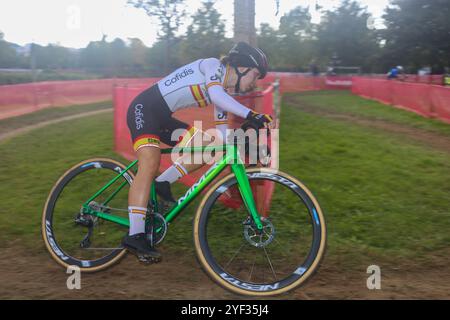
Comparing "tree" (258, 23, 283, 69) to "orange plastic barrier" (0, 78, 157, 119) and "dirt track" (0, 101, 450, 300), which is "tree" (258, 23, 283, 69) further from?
"dirt track" (0, 101, 450, 300)

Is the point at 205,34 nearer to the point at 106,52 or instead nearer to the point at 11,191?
the point at 106,52

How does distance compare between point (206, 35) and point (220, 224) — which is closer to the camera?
point (220, 224)

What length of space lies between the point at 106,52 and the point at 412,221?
77.9 meters

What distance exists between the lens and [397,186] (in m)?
5.92

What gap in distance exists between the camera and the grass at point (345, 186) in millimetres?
4367

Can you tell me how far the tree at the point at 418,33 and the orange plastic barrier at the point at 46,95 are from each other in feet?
116

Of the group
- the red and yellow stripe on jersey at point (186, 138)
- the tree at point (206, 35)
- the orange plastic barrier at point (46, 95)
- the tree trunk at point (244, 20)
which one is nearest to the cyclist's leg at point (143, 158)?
the red and yellow stripe on jersey at point (186, 138)

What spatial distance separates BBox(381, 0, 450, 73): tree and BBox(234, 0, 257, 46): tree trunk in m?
A: 44.8

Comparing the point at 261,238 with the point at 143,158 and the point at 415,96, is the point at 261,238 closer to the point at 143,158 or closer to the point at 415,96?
the point at 143,158

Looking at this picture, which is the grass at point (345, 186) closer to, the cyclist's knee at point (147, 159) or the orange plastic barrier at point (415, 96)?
the cyclist's knee at point (147, 159)

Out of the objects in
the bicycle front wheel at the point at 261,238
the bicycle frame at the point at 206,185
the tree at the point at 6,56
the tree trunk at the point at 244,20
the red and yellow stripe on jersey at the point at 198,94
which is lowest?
the bicycle front wheel at the point at 261,238

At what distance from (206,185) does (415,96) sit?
14821 millimetres

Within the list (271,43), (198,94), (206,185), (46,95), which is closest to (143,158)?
(206,185)

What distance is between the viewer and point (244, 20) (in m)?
5.81
